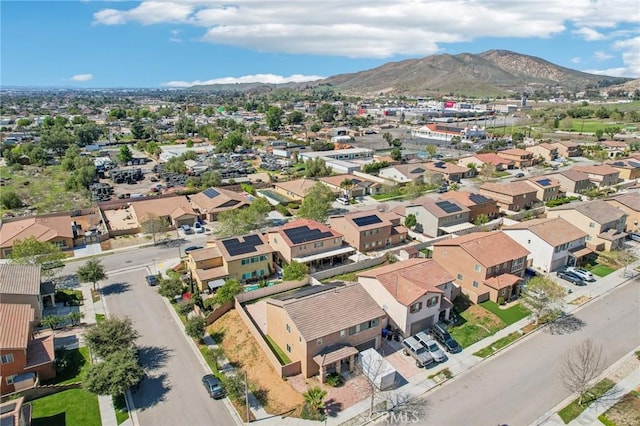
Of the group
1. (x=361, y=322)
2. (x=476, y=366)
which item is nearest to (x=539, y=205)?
(x=476, y=366)

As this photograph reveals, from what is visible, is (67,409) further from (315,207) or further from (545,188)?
(545,188)

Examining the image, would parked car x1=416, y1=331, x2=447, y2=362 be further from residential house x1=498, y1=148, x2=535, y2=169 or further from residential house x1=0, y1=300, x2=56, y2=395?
residential house x1=498, y1=148, x2=535, y2=169

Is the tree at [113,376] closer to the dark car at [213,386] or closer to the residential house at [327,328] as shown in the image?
the dark car at [213,386]

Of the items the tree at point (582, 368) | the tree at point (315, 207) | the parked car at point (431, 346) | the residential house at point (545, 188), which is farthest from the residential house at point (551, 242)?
the tree at point (315, 207)

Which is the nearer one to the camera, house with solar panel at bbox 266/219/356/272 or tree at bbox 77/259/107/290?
tree at bbox 77/259/107/290

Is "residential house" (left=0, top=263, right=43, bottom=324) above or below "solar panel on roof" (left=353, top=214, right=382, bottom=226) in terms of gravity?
below

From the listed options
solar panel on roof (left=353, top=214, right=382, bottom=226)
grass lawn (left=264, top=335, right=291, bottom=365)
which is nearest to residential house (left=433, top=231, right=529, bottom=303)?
solar panel on roof (left=353, top=214, right=382, bottom=226)

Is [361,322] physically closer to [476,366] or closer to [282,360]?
[282,360]
